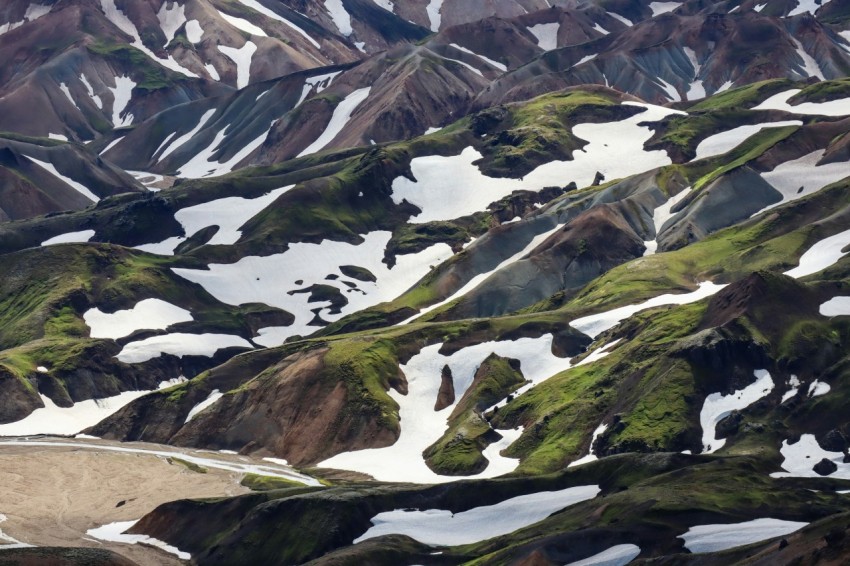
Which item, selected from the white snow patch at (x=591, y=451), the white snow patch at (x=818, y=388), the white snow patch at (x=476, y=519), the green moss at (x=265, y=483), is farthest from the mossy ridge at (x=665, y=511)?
the green moss at (x=265, y=483)

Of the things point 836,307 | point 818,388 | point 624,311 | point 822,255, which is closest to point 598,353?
point 624,311

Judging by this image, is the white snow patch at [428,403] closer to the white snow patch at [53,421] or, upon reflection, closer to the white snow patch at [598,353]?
the white snow patch at [598,353]

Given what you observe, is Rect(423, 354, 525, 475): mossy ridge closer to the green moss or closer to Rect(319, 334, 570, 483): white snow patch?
Rect(319, 334, 570, 483): white snow patch

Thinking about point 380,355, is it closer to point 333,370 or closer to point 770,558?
point 333,370

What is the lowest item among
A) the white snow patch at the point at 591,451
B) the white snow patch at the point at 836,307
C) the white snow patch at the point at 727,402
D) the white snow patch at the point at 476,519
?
the white snow patch at the point at 591,451

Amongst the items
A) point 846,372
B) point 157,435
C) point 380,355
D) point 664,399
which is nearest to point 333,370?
point 380,355

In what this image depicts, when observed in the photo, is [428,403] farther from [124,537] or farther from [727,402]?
[124,537]

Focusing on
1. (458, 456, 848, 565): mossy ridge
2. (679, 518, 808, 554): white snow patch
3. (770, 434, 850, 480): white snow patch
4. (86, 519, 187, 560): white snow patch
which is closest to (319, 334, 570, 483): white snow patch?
(86, 519, 187, 560): white snow patch
